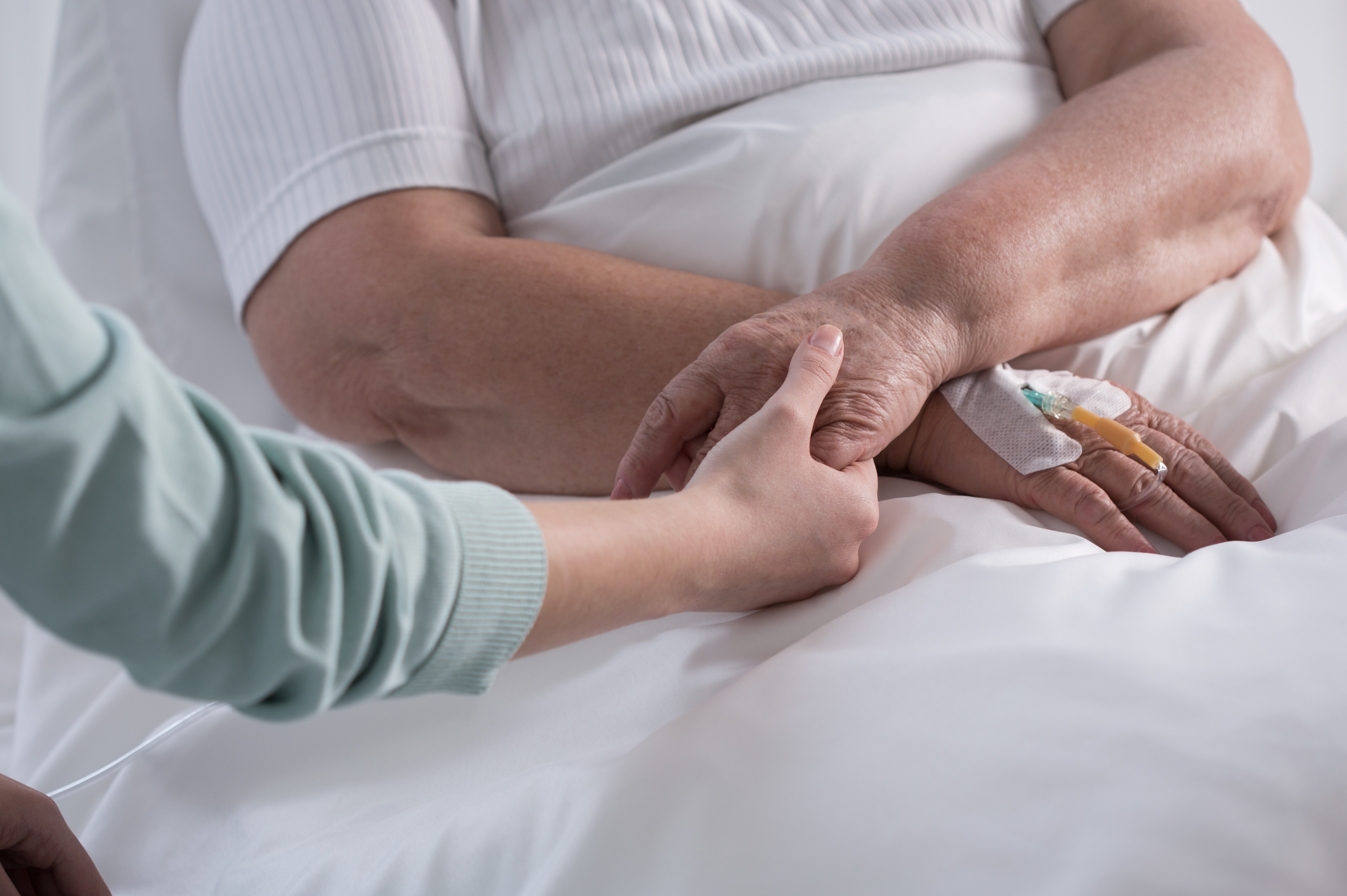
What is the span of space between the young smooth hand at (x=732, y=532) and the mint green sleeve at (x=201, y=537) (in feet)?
0.23

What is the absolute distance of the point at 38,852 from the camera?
25.8 inches

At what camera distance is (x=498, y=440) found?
41.9 inches

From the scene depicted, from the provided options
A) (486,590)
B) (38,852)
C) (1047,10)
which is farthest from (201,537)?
(1047,10)

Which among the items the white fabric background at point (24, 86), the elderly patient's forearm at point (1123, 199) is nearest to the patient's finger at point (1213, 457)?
the elderly patient's forearm at point (1123, 199)

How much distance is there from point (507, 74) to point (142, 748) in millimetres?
899

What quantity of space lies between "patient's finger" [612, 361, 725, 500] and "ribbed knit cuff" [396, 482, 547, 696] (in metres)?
0.33

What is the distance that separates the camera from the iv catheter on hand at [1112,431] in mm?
818

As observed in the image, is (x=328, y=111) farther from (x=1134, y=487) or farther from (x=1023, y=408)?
(x=1134, y=487)

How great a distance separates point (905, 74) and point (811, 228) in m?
0.27

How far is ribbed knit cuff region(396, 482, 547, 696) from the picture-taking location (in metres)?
0.46

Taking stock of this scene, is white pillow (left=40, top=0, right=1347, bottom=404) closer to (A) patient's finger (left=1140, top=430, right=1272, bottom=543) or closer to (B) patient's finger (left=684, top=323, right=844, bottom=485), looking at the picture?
(B) patient's finger (left=684, top=323, right=844, bottom=485)

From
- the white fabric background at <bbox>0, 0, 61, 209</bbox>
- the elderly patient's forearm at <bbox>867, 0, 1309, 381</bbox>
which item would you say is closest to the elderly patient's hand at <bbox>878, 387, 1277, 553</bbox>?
the elderly patient's forearm at <bbox>867, 0, 1309, 381</bbox>

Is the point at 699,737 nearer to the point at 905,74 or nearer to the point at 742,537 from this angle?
the point at 742,537

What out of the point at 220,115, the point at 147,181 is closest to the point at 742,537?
the point at 220,115
